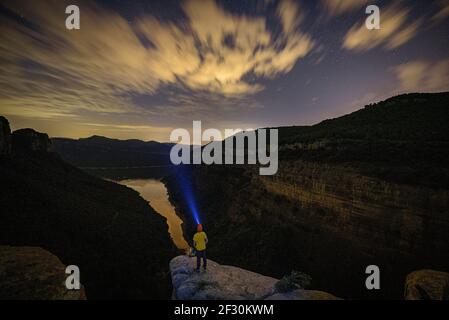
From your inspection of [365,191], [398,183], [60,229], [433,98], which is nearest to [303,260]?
[365,191]

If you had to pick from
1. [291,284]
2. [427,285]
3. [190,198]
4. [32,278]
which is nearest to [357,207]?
[427,285]

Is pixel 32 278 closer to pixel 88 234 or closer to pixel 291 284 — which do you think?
pixel 291 284

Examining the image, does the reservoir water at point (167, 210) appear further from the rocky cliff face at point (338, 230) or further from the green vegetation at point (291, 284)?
the green vegetation at point (291, 284)

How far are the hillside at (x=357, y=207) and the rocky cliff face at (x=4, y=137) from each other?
3743cm

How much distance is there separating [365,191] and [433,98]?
22.8 m

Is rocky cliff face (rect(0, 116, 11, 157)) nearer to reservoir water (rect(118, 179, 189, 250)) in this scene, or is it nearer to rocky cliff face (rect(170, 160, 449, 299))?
reservoir water (rect(118, 179, 189, 250))

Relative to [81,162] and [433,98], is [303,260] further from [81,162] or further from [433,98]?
[81,162]

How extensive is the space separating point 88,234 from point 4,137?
2505cm

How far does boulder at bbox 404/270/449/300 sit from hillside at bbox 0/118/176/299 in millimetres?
18429

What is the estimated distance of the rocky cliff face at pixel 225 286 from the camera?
7660 millimetres

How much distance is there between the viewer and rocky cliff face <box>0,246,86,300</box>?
20.7 ft

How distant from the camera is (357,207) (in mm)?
16516

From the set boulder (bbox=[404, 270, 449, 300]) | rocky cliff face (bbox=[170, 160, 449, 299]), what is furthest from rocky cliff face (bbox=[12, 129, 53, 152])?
boulder (bbox=[404, 270, 449, 300])

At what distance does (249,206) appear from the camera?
97.8 feet
